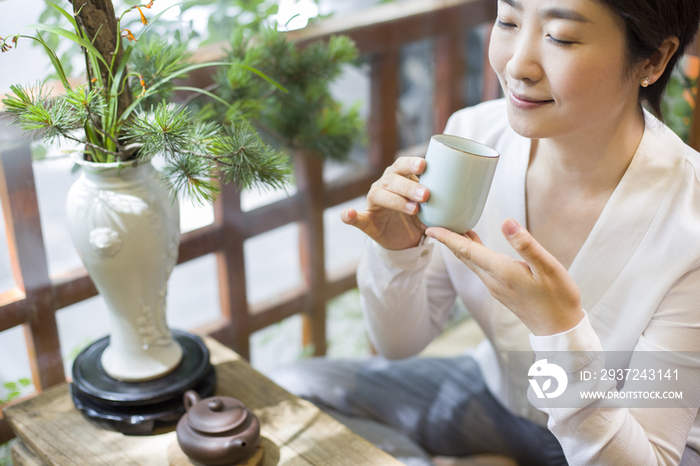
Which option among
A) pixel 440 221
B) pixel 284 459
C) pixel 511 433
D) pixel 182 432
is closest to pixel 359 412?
pixel 511 433

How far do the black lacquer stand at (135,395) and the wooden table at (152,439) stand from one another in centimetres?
2

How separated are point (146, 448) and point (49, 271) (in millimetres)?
446

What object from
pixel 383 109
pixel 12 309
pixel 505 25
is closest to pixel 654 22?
pixel 505 25

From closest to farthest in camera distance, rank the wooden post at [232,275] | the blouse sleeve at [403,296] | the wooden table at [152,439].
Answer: the wooden table at [152,439] < the blouse sleeve at [403,296] < the wooden post at [232,275]

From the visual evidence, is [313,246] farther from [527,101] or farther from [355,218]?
[527,101]

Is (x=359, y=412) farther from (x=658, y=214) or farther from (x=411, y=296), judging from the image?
(x=658, y=214)

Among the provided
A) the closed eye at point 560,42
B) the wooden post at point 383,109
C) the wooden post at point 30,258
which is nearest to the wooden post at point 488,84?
the wooden post at point 383,109

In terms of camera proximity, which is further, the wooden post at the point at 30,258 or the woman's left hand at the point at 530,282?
the wooden post at the point at 30,258

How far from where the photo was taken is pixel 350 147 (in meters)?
1.41

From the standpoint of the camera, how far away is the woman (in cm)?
85

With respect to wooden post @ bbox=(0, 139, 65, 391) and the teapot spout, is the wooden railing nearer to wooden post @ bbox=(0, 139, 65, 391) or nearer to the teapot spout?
wooden post @ bbox=(0, 139, 65, 391)

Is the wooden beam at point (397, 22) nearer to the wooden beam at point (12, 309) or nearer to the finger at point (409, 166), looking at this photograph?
the finger at point (409, 166)

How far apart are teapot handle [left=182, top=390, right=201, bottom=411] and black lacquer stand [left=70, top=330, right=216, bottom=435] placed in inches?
1.1

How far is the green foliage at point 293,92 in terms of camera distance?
3.75ft
